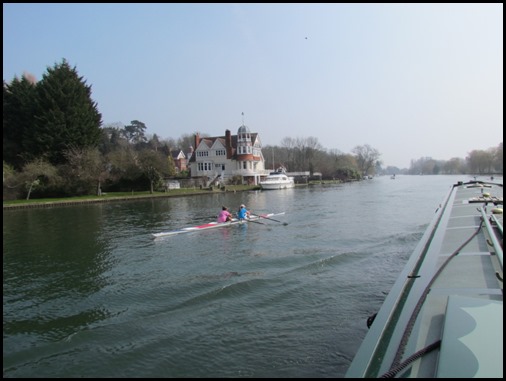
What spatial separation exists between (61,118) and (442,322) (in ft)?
169

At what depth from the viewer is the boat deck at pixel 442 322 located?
113 inches

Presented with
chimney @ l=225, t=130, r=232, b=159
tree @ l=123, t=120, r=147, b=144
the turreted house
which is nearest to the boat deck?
the turreted house

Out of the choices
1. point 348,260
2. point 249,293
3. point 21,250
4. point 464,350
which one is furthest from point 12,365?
point 21,250

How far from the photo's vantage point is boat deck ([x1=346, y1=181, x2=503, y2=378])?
9.42 feet

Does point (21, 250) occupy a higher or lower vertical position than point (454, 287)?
lower

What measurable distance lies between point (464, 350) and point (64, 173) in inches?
1902

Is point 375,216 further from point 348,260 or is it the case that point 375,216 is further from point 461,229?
point 461,229

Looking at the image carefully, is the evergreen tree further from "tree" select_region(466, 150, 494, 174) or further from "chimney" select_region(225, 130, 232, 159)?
"tree" select_region(466, 150, 494, 174)

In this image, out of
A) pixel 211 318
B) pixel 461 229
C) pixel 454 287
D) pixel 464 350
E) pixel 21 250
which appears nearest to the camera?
pixel 464 350

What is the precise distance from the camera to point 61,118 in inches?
1844

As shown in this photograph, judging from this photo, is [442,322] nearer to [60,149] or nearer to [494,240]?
[494,240]

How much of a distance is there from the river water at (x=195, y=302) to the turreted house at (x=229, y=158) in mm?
54666

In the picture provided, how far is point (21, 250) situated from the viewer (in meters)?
15.4

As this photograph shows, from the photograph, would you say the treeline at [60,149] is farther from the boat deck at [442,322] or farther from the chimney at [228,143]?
the boat deck at [442,322]
